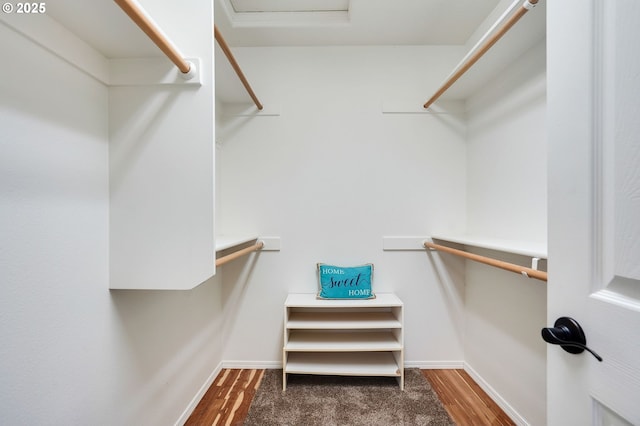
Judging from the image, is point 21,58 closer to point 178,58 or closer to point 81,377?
point 178,58

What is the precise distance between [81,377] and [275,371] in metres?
1.31

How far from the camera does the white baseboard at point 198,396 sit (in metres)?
1.38

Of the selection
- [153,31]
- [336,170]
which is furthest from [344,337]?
[153,31]

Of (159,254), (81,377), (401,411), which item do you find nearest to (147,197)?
(159,254)

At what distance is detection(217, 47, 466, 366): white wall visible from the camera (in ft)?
6.26

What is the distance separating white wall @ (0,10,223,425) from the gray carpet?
698 millimetres

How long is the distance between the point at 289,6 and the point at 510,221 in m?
2.00

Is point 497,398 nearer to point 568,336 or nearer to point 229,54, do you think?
point 568,336

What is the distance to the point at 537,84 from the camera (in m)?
1.29

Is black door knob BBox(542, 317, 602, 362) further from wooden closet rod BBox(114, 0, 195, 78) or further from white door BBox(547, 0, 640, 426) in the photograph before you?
wooden closet rod BBox(114, 0, 195, 78)

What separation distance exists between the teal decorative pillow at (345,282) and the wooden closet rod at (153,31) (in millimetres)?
1408

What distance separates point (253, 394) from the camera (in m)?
1.60

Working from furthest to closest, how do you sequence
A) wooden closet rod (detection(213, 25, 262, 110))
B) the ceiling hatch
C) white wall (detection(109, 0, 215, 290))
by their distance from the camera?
the ceiling hatch → wooden closet rod (detection(213, 25, 262, 110)) → white wall (detection(109, 0, 215, 290))

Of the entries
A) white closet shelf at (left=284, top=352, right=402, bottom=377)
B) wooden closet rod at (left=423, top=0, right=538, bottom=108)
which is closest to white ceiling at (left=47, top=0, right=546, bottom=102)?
wooden closet rod at (left=423, top=0, right=538, bottom=108)
